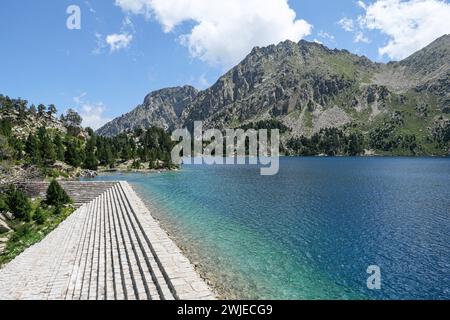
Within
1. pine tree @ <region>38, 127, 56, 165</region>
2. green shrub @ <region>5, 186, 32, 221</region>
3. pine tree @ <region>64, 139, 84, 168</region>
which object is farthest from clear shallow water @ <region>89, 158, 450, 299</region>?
pine tree @ <region>64, 139, 84, 168</region>

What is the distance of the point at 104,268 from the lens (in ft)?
76.7

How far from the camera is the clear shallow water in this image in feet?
80.4

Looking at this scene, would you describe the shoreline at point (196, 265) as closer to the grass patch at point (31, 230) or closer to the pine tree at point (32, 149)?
the grass patch at point (31, 230)

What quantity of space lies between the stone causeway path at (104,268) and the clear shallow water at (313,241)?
448 centimetres

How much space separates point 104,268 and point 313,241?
22.5m

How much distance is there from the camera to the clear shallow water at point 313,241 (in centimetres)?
2452

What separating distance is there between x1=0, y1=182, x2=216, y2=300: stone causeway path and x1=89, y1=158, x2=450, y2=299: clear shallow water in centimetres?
448

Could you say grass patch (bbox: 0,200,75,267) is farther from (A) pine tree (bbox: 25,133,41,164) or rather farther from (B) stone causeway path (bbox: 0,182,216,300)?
(A) pine tree (bbox: 25,133,41,164)

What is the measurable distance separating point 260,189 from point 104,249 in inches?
2168

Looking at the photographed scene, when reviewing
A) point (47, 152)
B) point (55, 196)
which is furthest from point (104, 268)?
point (47, 152)

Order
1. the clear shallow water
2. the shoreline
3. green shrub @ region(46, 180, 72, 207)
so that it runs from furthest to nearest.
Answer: green shrub @ region(46, 180, 72, 207) < the clear shallow water < the shoreline
